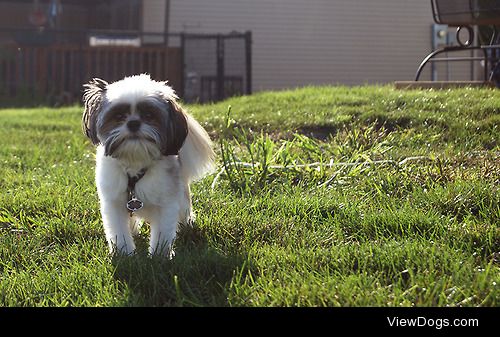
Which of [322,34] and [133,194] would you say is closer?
[133,194]

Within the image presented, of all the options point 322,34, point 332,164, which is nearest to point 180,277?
point 332,164

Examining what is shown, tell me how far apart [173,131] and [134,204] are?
0.50 metres

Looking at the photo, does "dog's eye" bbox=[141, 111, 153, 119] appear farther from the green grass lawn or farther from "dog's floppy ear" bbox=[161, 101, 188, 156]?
the green grass lawn

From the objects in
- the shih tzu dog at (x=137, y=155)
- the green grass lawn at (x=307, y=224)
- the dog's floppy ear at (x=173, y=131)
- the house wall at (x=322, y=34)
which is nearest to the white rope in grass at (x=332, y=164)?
the green grass lawn at (x=307, y=224)

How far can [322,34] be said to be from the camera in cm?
2244

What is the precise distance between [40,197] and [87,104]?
1.53 meters

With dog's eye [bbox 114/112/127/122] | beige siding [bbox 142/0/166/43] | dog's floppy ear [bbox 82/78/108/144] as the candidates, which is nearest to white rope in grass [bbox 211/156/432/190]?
dog's floppy ear [bbox 82/78/108/144]

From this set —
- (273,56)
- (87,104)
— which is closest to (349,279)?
(87,104)

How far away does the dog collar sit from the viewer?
4438 mm

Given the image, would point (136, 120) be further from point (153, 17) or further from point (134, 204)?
point (153, 17)

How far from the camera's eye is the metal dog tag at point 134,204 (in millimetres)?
4434
